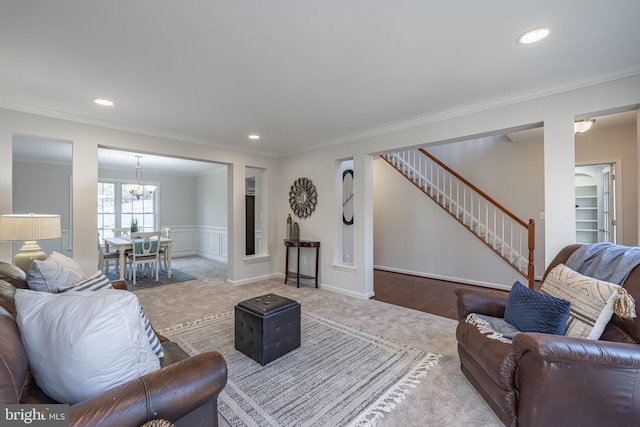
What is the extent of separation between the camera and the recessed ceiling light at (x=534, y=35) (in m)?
1.74

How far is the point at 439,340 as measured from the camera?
2670mm

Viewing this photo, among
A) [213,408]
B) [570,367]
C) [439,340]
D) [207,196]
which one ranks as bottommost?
[439,340]

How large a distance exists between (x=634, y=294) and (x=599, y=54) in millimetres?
1715

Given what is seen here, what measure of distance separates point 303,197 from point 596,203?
530 cm

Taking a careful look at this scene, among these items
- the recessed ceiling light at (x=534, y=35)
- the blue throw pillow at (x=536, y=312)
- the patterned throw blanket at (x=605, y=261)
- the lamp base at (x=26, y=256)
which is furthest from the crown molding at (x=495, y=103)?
the lamp base at (x=26, y=256)

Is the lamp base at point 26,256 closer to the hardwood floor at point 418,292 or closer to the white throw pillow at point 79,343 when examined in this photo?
the white throw pillow at point 79,343

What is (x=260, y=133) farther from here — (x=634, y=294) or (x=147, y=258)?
(x=634, y=294)

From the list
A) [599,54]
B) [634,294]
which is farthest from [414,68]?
[634,294]

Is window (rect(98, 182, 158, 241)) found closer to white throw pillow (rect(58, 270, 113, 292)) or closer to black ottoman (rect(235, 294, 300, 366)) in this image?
white throw pillow (rect(58, 270, 113, 292))

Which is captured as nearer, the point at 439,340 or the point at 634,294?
the point at 634,294

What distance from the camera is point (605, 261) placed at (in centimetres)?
179

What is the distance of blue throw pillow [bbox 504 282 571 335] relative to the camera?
162cm

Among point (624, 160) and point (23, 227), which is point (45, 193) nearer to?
point (23, 227)

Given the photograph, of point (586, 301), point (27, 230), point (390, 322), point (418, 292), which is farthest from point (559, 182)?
point (27, 230)
